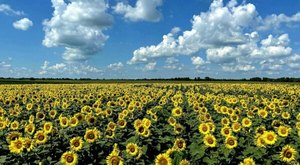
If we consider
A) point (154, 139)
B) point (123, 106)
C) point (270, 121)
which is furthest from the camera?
point (123, 106)

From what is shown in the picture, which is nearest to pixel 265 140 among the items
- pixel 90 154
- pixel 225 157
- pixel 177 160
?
pixel 225 157

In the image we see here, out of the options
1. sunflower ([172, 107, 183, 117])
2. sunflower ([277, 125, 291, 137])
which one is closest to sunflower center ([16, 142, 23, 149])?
sunflower ([172, 107, 183, 117])

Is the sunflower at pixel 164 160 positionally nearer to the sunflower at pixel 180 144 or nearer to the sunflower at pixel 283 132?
the sunflower at pixel 180 144

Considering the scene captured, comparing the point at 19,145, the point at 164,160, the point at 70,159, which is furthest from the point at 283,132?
the point at 19,145

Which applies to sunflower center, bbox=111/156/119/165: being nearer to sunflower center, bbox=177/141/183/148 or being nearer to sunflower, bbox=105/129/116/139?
sunflower center, bbox=177/141/183/148

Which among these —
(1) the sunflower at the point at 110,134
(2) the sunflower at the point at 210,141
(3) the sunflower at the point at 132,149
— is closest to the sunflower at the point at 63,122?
(1) the sunflower at the point at 110,134

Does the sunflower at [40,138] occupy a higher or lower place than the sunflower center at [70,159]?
higher

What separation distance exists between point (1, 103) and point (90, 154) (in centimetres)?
884

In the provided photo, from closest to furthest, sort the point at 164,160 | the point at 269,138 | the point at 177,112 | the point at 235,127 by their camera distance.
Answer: the point at 164,160 < the point at 269,138 < the point at 235,127 < the point at 177,112

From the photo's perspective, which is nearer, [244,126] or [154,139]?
[154,139]

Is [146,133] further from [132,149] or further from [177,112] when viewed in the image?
[177,112]

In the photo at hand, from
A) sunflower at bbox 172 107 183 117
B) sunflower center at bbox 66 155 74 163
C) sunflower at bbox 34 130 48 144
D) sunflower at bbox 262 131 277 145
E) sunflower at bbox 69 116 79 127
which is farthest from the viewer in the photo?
sunflower at bbox 172 107 183 117

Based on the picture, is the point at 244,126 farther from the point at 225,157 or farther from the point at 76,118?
the point at 76,118

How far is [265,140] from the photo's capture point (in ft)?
22.8
